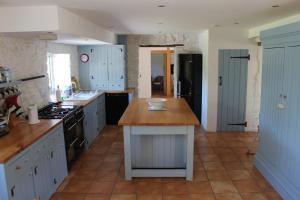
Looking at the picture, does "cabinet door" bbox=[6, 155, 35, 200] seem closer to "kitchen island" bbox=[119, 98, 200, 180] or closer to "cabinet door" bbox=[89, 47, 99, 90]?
"kitchen island" bbox=[119, 98, 200, 180]

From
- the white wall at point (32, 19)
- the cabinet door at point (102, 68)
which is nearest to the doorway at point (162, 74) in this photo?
the cabinet door at point (102, 68)

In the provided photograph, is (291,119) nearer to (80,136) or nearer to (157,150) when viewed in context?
(157,150)

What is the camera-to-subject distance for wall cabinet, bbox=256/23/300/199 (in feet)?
9.66

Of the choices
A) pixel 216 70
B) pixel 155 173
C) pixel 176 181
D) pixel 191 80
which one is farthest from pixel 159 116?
pixel 191 80

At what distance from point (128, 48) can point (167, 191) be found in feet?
14.4

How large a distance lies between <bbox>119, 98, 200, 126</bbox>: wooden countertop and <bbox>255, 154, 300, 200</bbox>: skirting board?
3.95 ft

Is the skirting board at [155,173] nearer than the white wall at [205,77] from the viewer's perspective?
Yes

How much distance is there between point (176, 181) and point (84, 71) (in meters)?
3.86

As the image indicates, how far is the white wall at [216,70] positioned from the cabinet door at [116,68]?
2.00 meters

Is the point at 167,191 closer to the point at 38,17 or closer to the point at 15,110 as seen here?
the point at 15,110

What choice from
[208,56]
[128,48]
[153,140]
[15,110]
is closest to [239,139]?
[208,56]

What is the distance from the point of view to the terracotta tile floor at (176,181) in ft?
10.9

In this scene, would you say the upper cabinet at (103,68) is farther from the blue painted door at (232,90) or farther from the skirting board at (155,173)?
the skirting board at (155,173)

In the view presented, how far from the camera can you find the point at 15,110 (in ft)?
11.0
